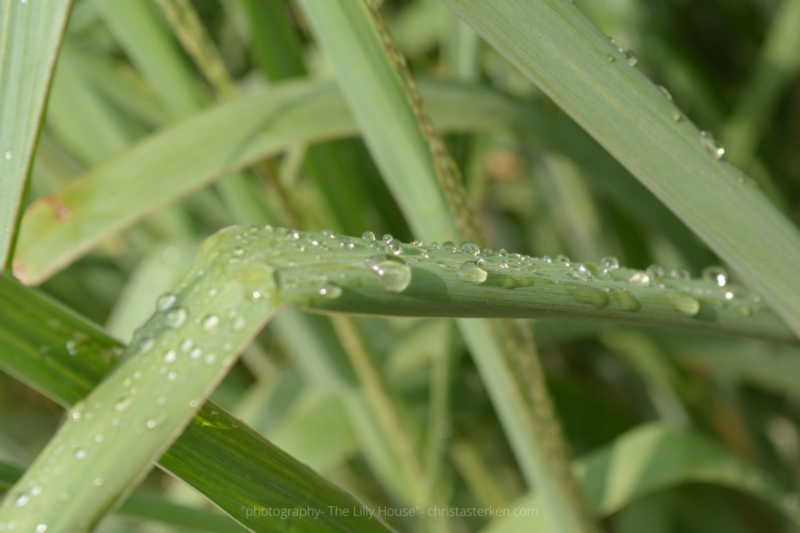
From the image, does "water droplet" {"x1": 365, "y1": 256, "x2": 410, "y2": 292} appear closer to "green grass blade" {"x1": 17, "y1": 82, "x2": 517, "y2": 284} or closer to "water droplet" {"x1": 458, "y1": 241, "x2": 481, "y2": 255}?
"water droplet" {"x1": 458, "y1": 241, "x2": 481, "y2": 255}

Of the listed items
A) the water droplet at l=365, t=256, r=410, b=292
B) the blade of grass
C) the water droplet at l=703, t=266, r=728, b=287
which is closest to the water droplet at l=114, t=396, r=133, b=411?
the water droplet at l=365, t=256, r=410, b=292

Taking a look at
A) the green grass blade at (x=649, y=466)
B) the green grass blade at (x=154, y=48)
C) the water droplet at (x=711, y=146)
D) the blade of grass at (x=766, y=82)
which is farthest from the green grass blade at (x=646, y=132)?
the blade of grass at (x=766, y=82)

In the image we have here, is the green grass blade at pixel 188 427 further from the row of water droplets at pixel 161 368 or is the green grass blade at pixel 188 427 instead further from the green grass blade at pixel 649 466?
the green grass blade at pixel 649 466

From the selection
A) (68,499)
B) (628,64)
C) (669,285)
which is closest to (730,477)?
(669,285)

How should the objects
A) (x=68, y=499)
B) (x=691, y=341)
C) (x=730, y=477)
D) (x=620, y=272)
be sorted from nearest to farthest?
(x=68, y=499) → (x=620, y=272) → (x=730, y=477) → (x=691, y=341)

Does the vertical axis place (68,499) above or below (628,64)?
below

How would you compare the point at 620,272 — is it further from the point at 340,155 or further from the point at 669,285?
the point at 340,155

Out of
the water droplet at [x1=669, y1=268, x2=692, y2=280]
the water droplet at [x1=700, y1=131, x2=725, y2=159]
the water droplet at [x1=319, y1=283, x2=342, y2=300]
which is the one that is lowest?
the water droplet at [x1=319, y1=283, x2=342, y2=300]
